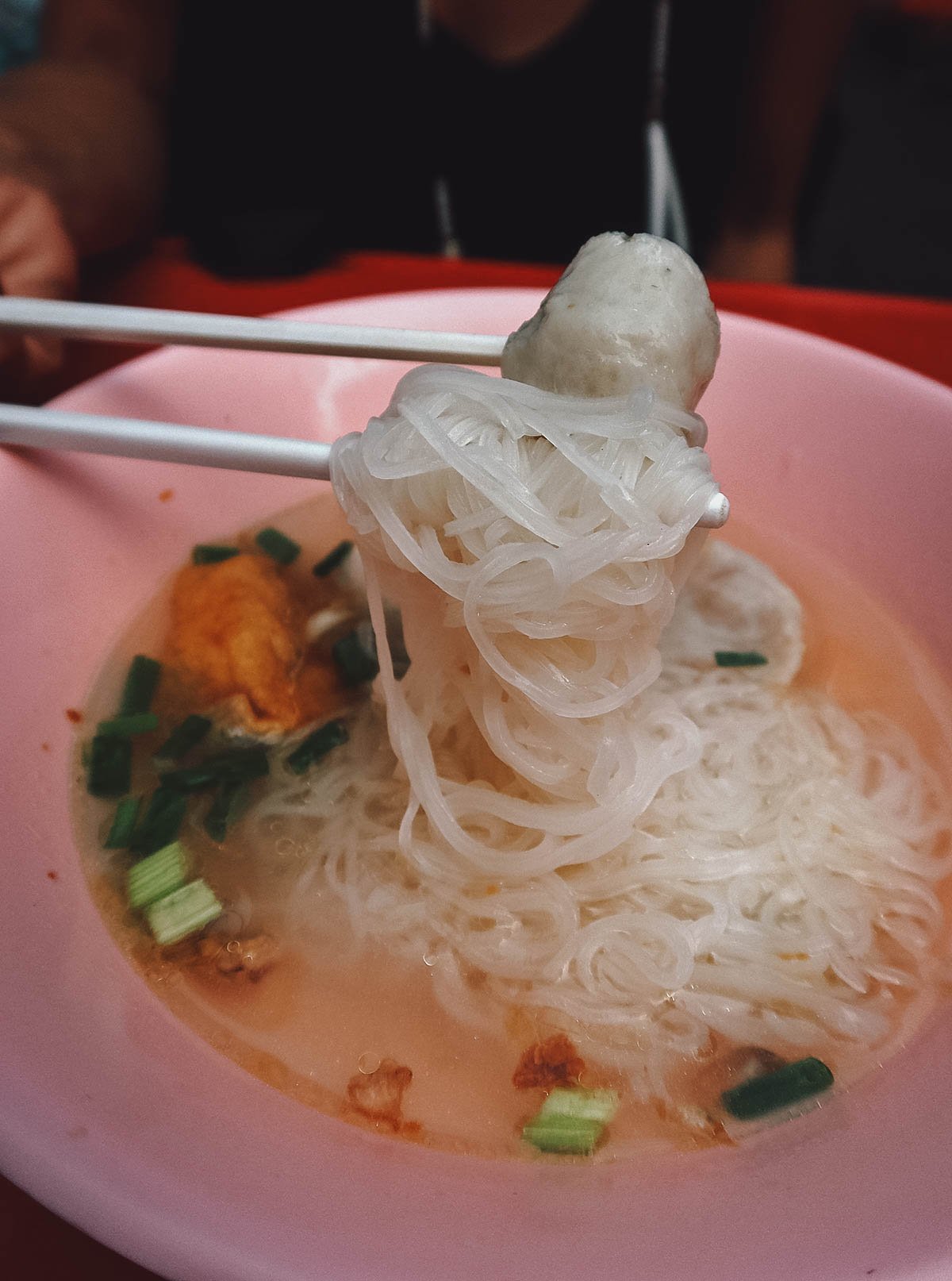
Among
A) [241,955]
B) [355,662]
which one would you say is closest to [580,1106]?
[241,955]

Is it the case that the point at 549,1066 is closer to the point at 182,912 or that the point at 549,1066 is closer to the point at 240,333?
the point at 182,912

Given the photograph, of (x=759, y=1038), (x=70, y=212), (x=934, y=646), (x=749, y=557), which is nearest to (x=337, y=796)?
(x=759, y=1038)

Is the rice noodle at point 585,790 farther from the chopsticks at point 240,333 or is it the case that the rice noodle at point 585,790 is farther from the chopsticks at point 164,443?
the chopsticks at point 240,333

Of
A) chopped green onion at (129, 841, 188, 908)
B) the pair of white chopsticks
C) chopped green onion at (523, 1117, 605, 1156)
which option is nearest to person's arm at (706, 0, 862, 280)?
the pair of white chopsticks

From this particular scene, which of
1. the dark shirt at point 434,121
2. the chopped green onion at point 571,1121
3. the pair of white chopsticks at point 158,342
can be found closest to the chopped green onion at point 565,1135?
the chopped green onion at point 571,1121

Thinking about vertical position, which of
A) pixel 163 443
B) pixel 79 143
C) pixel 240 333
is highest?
pixel 79 143

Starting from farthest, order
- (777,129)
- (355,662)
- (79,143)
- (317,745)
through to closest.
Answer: (777,129), (79,143), (355,662), (317,745)

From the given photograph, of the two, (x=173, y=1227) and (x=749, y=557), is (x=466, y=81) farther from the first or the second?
(x=173, y=1227)
